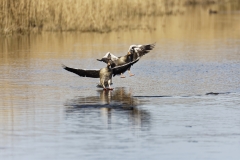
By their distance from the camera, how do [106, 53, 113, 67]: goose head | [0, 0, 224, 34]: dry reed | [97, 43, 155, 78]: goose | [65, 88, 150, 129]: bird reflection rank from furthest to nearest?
[0, 0, 224, 34]: dry reed < [97, 43, 155, 78]: goose < [106, 53, 113, 67]: goose head < [65, 88, 150, 129]: bird reflection

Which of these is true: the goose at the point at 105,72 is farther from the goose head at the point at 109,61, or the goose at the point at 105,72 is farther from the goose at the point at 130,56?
the goose at the point at 130,56

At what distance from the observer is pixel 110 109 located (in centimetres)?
1102

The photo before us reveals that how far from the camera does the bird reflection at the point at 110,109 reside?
399 inches

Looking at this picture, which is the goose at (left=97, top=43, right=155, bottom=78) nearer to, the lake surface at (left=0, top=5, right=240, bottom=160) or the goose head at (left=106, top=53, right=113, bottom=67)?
the goose head at (left=106, top=53, right=113, bottom=67)

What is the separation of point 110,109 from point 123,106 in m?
0.40

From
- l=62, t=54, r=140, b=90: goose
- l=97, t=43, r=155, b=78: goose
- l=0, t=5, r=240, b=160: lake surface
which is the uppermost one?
l=97, t=43, r=155, b=78: goose

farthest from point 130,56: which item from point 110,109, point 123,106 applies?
point 110,109

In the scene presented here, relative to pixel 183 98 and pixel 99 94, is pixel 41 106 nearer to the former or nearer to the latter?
pixel 99 94

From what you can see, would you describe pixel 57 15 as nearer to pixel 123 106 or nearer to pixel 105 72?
pixel 105 72

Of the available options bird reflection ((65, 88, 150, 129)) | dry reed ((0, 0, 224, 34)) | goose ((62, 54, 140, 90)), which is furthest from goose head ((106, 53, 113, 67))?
dry reed ((0, 0, 224, 34))

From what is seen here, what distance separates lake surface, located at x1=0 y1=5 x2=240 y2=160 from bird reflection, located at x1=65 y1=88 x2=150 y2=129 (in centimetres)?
1

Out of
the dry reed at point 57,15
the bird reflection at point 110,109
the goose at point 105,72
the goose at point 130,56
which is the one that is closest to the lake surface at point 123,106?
the bird reflection at point 110,109

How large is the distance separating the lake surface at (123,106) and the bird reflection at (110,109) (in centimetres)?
1

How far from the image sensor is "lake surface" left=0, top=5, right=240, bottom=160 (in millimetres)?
8359
